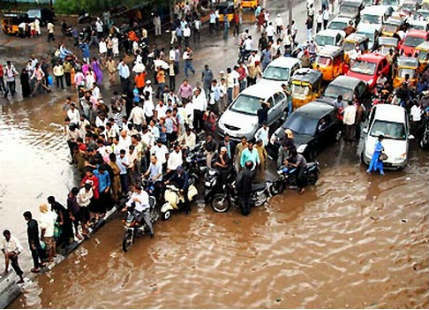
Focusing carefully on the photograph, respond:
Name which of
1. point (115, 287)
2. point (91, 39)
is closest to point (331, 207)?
point (115, 287)

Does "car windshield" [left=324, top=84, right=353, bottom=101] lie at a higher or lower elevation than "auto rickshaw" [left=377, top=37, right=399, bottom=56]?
lower

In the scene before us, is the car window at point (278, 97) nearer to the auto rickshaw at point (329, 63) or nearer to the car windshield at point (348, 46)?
the auto rickshaw at point (329, 63)

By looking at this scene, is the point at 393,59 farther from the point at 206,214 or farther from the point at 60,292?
the point at 60,292

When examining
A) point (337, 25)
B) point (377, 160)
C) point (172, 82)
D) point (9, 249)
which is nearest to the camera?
point (9, 249)

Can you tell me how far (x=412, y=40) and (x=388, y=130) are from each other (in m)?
11.2

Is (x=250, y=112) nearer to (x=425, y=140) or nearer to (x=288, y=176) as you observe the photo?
(x=288, y=176)

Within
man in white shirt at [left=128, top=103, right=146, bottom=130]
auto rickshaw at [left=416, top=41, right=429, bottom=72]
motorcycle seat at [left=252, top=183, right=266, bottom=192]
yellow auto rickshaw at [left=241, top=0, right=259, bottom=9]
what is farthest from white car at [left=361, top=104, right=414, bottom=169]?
yellow auto rickshaw at [left=241, top=0, right=259, bottom=9]

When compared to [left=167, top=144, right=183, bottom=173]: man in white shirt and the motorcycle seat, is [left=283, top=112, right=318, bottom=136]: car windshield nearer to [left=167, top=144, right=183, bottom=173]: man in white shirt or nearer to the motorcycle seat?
the motorcycle seat

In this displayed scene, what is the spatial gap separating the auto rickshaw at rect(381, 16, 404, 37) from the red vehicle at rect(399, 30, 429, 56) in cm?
191

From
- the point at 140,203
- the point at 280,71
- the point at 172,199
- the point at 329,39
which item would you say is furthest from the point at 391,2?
the point at 140,203

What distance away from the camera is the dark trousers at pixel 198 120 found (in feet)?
59.9

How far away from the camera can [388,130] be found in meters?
16.6

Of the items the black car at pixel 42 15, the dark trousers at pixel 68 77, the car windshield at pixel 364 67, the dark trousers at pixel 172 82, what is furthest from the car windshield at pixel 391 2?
the dark trousers at pixel 68 77

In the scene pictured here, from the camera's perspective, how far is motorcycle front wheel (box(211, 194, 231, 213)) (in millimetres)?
13977
